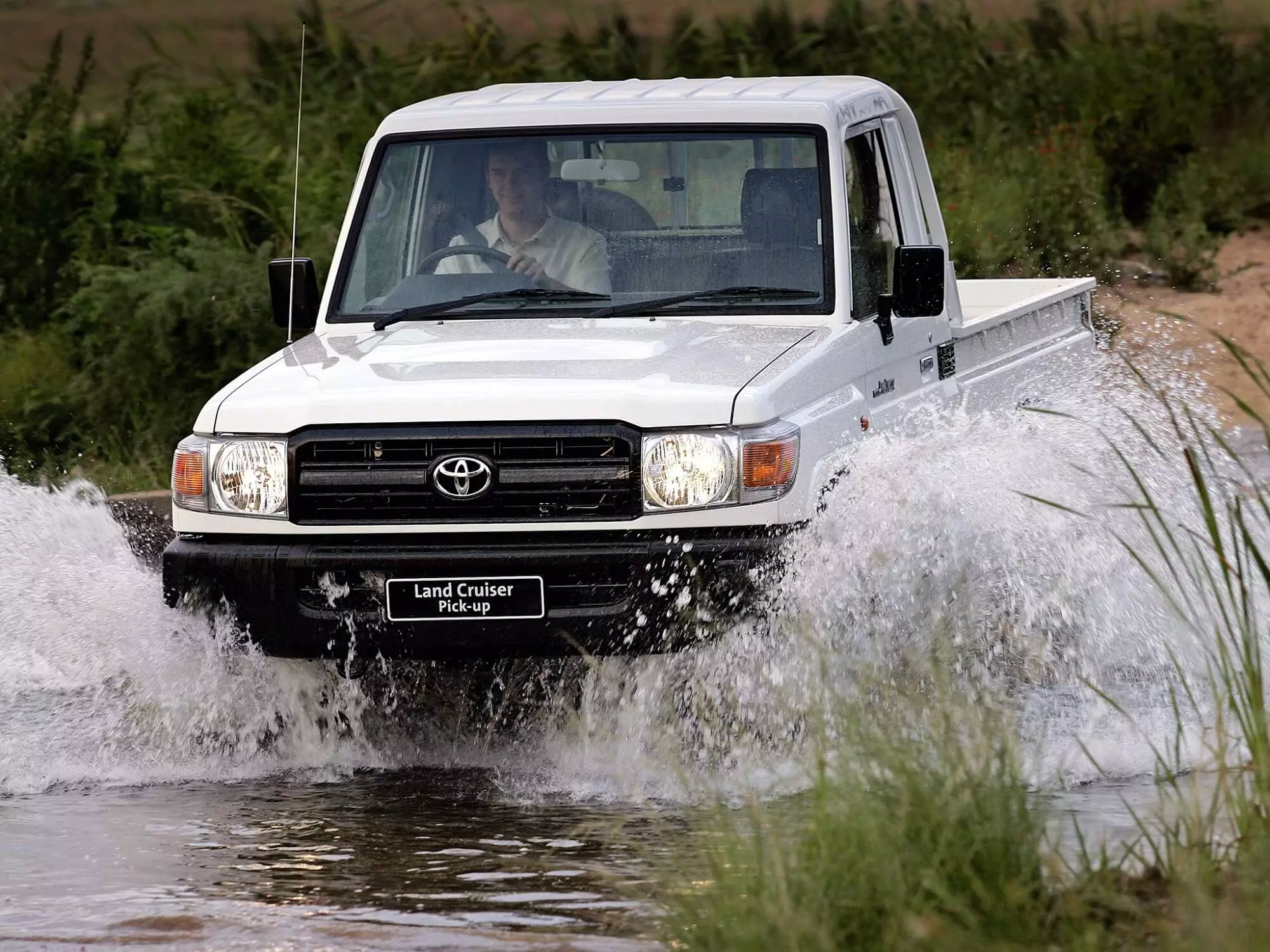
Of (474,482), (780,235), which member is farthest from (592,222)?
(474,482)

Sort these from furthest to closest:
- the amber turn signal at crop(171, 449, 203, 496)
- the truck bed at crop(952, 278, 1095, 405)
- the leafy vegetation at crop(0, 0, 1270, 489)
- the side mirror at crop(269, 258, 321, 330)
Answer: the leafy vegetation at crop(0, 0, 1270, 489), the truck bed at crop(952, 278, 1095, 405), the side mirror at crop(269, 258, 321, 330), the amber turn signal at crop(171, 449, 203, 496)

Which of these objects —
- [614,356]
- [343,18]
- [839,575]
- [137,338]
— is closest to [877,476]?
[839,575]

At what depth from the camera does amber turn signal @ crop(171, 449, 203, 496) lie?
617 centimetres

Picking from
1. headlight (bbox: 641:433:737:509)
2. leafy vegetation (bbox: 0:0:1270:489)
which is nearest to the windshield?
headlight (bbox: 641:433:737:509)

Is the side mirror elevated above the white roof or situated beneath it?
situated beneath

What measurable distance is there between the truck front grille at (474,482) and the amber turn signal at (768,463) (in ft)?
0.94

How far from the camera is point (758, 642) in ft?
19.1

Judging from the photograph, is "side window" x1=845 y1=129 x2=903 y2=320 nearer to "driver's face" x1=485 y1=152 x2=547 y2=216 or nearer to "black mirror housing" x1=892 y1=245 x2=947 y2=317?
"black mirror housing" x1=892 y1=245 x2=947 y2=317

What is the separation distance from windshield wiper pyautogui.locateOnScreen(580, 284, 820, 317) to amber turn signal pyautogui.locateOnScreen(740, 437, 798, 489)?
1022 mm

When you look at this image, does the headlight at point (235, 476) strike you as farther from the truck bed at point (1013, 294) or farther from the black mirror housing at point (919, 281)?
the truck bed at point (1013, 294)

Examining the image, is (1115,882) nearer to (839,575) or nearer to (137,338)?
(839,575)

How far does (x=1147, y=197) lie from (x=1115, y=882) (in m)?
14.8

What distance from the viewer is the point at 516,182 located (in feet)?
23.6

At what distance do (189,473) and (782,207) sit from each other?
2048mm
